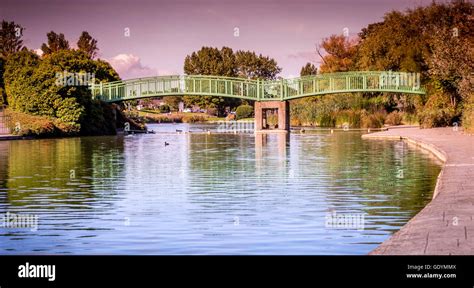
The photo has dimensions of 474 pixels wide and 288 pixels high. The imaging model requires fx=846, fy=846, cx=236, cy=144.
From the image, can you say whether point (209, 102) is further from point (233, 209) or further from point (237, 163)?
point (233, 209)

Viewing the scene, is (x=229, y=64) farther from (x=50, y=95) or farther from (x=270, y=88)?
(x=50, y=95)

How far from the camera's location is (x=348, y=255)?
11672mm

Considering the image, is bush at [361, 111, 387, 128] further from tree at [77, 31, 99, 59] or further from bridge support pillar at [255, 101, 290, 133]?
tree at [77, 31, 99, 59]

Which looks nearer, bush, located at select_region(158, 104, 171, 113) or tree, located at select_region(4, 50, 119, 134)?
tree, located at select_region(4, 50, 119, 134)

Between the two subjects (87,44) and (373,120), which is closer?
(373,120)

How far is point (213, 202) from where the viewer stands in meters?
18.4

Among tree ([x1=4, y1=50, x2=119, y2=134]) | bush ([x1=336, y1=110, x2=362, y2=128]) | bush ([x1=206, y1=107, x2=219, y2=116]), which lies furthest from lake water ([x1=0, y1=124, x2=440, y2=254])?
bush ([x1=206, y1=107, x2=219, y2=116])

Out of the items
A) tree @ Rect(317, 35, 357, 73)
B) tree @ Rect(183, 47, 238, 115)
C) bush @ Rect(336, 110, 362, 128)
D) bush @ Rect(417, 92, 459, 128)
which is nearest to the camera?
bush @ Rect(417, 92, 459, 128)

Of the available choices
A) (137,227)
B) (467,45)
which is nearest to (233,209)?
(137,227)

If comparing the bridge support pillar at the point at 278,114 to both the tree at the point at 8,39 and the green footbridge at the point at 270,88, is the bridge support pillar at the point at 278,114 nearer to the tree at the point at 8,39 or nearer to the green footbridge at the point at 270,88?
the green footbridge at the point at 270,88

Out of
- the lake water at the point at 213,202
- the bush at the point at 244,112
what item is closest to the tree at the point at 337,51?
the bush at the point at 244,112

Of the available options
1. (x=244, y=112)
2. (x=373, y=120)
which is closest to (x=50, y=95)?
(x=373, y=120)

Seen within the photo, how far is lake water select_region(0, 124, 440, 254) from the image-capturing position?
1303cm
